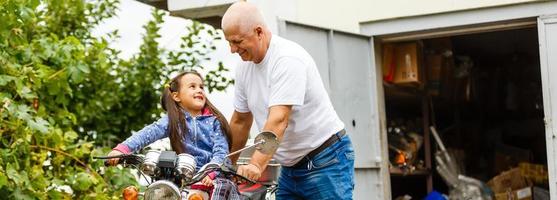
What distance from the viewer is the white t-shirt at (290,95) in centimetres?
450

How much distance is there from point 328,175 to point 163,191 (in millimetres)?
1124

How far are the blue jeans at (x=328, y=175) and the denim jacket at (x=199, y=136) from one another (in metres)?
0.37

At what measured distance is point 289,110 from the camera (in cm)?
448

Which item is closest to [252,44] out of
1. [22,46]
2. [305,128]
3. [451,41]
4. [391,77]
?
[305,128]

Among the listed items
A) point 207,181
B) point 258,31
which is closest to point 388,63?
point 258,31

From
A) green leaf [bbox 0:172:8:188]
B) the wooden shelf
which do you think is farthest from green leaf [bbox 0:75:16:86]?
the wooden shelf

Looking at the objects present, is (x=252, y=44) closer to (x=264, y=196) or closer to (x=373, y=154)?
(x=264, y=196)

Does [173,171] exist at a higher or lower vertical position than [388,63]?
lower

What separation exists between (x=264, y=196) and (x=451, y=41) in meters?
5.90

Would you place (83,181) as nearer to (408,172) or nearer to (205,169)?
(408,172)

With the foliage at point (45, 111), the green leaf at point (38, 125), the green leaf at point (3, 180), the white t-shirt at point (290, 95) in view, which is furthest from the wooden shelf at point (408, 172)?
the white t-shirt at point (290, 95)

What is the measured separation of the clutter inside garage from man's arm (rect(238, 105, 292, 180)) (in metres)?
4.15

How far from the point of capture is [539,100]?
33.6 ft

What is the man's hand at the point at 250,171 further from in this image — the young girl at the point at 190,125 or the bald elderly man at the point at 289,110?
the young girl at the point at 190,125
